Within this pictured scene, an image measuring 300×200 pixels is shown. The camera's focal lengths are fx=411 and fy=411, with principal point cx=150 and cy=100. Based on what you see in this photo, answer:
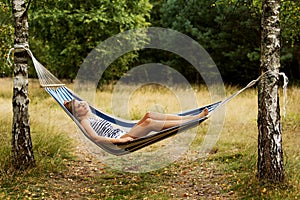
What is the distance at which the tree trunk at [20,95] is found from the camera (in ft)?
10.5

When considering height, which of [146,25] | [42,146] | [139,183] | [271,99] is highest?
[146,25]

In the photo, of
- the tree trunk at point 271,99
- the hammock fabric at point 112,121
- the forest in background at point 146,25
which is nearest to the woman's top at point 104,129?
the hammock fabric at point 112,121

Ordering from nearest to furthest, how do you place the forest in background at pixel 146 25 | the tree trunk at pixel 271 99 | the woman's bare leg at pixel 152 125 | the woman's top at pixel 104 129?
the tree trunk at pixel 271 99, the woman's bare leg at pixel 152 125, the woman's top at pixel 104 129, the forest in background at pixel 146 25

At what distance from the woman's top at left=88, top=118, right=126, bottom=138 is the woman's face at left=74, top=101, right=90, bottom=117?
0.27 ft

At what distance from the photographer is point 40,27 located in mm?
9453

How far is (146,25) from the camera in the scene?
1062 cm

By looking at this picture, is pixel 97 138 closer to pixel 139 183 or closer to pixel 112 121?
pixel 139 183

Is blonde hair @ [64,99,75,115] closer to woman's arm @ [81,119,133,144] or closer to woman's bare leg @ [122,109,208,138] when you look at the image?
woman's arm @ [81,119,133,144]

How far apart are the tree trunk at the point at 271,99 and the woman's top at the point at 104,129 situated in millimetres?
1221

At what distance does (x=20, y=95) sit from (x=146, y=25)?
772cm

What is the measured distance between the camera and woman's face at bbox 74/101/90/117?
3426 millimetres

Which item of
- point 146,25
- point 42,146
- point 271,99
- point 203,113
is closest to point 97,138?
point 203,113

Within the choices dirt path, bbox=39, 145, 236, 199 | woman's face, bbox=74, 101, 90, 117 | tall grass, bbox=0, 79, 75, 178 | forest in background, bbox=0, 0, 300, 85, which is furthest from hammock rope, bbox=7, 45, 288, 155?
forest in background, bbox=0, 0, 300, 85

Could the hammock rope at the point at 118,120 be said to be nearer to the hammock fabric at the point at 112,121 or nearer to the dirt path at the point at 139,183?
the hammock fabric at the point at 112,121
